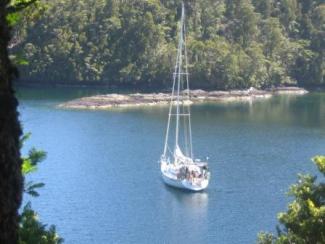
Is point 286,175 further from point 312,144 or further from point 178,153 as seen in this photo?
point 312,144

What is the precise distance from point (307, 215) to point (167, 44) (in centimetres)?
9005

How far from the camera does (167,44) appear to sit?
104 meters

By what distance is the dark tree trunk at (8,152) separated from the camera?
4395 millimetres

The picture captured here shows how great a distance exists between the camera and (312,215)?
47.3ft

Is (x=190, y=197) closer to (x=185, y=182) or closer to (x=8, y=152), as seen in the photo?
(x=185, y=182)

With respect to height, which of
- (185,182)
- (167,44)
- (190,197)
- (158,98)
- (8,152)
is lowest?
(190,197)

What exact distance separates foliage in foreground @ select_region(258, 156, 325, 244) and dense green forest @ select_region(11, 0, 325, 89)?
81724mm

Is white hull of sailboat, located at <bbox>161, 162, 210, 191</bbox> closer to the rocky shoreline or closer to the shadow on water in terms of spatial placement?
the shadow on water

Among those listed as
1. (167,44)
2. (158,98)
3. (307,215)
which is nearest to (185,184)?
(307,215)

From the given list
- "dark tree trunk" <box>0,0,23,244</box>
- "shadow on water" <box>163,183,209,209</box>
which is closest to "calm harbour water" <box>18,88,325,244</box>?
"shadow on water" <box>163,183,209,209</box>

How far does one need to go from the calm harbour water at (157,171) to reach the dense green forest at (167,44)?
62.4ft

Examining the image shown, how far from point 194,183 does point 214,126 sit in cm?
2463

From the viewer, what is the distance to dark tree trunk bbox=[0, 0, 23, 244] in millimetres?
4395

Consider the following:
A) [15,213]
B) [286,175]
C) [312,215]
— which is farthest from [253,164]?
[15,213]
